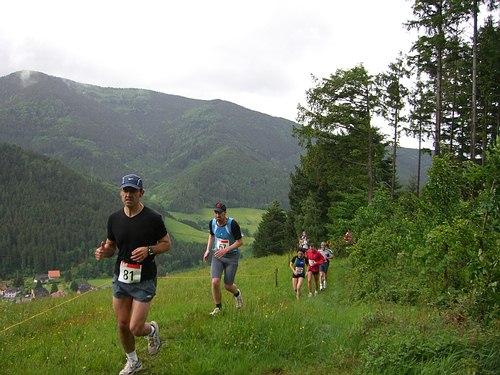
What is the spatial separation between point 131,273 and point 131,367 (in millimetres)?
1091

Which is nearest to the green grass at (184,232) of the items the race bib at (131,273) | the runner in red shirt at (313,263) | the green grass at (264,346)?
the runner in red shirt at (313,263)

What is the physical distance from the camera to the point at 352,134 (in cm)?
2088

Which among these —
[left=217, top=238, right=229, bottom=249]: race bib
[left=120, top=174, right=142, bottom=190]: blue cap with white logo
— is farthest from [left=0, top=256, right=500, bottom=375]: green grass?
[left=120, top=174, right=142, bottom=190]: blue cap with white logo

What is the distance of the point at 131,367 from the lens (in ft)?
15.2

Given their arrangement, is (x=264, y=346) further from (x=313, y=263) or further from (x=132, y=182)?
(x=313, y=263)

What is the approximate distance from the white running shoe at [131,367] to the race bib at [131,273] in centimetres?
95

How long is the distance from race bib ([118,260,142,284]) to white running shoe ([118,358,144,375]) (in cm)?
95

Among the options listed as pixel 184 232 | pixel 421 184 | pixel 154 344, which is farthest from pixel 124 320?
pixel 184 232

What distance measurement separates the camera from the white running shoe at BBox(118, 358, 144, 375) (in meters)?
4.59

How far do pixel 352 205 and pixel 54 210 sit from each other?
140m

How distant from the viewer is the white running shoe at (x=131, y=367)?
4.59 metres

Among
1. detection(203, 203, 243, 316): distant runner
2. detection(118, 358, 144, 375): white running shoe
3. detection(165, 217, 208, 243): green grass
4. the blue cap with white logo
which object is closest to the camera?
the blue cap with white logo

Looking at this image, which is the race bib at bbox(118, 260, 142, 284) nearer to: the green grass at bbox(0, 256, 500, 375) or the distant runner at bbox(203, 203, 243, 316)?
the green grass at bbox(0, 256, 500, 375)

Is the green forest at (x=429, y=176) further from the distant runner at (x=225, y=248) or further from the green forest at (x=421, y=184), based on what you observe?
the distant runner at (x=225, y=248)
